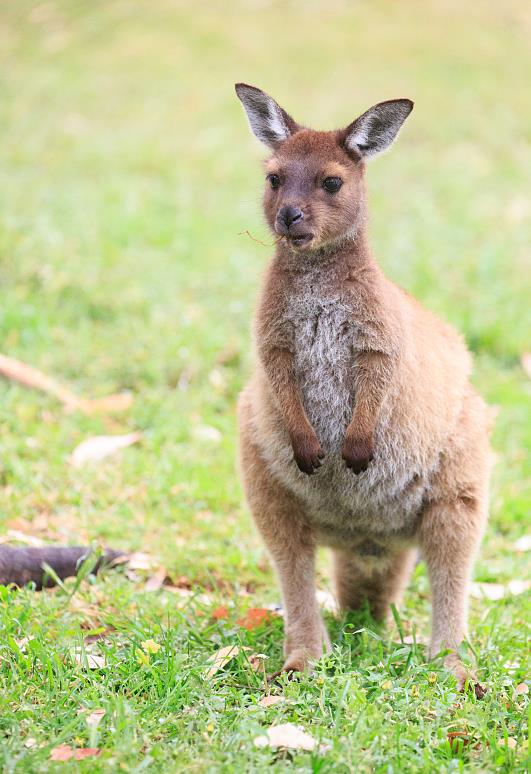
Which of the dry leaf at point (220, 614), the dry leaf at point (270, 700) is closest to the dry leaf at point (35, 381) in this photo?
the dry leaf at point (220, 614)

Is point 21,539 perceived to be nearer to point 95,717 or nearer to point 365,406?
point 95,717

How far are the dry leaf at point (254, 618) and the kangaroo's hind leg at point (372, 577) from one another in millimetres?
357

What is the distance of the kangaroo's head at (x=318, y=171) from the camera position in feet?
11.3

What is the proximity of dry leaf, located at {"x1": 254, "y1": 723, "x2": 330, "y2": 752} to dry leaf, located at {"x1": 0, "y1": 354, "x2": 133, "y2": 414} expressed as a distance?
3.17 m

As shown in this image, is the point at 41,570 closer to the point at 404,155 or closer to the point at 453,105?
the point at 404,155

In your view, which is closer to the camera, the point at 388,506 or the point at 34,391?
the point at 388,506

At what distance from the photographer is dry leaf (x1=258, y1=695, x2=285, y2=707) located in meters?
3.02

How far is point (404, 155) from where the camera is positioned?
10.1 meters

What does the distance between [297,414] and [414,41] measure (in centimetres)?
981

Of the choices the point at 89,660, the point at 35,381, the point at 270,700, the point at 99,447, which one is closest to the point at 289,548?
the point at 270,700

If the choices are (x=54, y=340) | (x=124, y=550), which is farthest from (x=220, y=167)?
(x=124, y=550)

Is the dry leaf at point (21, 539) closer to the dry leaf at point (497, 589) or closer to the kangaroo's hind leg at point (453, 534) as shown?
the kangaroo's hind leg at point (453, 534)

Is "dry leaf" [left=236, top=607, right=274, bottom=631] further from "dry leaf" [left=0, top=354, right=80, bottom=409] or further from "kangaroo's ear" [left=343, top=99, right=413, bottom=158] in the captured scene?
"dry leaf" [left=0, top=354, right=80, bottom=409]

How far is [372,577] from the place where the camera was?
393cm
